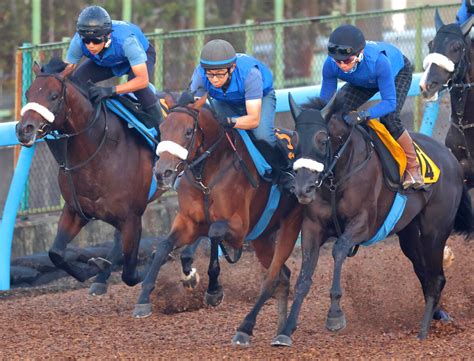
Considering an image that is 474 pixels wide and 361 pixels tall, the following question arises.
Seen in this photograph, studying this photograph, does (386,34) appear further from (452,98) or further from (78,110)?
(78,110)

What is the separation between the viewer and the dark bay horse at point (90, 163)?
8672 millimetres

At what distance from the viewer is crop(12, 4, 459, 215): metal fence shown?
11.2m

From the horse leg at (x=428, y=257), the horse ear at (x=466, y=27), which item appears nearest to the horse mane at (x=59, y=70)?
the horse leg at (x=428, y=257)

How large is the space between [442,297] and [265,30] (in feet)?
13.1

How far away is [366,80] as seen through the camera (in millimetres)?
8227

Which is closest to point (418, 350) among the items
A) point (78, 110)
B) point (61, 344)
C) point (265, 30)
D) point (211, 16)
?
point (61, 344)

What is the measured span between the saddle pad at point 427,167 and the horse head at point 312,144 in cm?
83

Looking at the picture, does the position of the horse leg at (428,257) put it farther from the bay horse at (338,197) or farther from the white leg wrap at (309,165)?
the white leg wrap at (309,165)

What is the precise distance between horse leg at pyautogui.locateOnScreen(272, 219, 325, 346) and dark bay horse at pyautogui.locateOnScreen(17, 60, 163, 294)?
1.66 meters

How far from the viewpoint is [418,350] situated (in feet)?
25.9

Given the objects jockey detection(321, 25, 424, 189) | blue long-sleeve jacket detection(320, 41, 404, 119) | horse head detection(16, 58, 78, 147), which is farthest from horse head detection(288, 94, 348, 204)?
horse head detection(16, 58, 78, 147)

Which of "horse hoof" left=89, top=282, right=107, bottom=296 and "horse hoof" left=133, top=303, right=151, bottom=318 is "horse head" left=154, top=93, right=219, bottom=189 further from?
"horse hoof" left=89, top=282, right=107, bottom=296

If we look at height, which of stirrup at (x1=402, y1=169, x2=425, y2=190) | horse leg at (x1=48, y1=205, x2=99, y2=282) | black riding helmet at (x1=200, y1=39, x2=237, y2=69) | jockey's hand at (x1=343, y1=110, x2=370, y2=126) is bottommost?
horse leg at (x1=48, y1=205, x2=99, y2=282)

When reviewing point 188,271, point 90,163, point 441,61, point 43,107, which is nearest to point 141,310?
point 188,271
